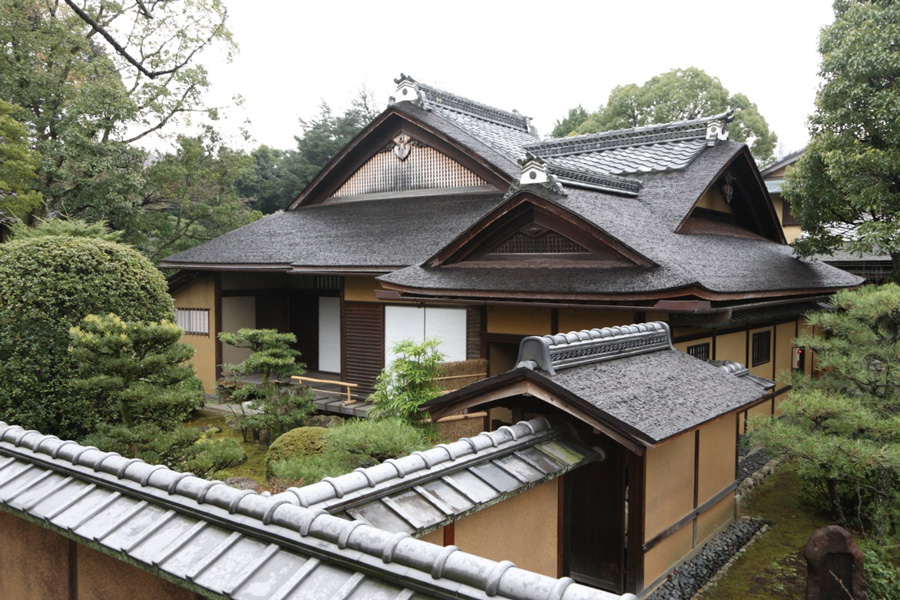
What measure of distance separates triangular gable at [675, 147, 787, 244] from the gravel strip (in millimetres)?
5036

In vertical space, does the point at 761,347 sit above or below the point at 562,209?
below

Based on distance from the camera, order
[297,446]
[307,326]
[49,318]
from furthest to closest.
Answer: [307,326]
[297,446]
[49,318]

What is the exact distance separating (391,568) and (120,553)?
127 cm

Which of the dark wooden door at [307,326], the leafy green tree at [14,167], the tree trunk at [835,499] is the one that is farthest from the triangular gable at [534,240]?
the leafy green tree at [14,167]

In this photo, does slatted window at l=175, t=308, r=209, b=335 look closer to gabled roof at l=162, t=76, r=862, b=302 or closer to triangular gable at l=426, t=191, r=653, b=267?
gabled roof at l=162, t=76, r=862, b=302

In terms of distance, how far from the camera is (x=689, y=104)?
31641 mm

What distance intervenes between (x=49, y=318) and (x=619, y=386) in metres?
7.55

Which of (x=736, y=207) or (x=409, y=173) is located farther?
(x=409, y=173)

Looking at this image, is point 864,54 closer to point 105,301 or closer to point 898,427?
point 898,427

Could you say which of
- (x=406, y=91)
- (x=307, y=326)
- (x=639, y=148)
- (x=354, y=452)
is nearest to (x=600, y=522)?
(x=354, y=452)

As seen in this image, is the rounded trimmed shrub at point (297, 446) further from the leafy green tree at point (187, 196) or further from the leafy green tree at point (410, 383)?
the leafy green tree at point (187, 196)

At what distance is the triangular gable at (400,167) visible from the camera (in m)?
14.3

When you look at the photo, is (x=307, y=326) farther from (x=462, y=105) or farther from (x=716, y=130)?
(x=716, y=130)

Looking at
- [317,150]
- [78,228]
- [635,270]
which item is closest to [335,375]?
[78,228]
